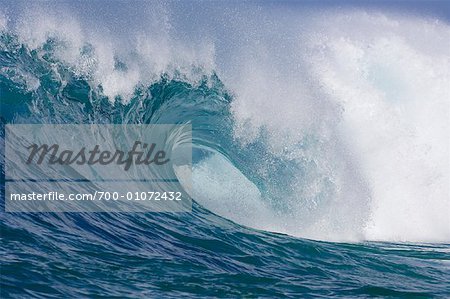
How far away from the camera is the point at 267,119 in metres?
13.4

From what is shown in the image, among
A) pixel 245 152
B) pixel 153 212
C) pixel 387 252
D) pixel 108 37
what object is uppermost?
pixel 108 37

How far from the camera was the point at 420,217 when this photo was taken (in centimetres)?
1341

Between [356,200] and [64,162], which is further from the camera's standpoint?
[356,200]

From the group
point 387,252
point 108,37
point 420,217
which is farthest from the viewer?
point 108,37

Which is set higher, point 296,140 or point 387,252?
point 296,140

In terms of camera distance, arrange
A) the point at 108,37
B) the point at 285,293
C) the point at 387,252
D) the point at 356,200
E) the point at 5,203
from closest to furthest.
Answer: the point at 285,293 → the point at 5,203 → the point at 387,252 → the point at 356,200 → the point at 108,37

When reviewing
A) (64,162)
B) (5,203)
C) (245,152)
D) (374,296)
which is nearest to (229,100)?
(245,152)

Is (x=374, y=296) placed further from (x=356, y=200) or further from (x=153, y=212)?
(x=356, y=200)

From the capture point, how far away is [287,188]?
1239 centimetres

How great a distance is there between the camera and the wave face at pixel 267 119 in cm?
861

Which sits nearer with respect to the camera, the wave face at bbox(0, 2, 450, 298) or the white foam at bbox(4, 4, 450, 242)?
the wave face at bbox(0, 2, 450, 298)

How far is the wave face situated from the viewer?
8.61 m

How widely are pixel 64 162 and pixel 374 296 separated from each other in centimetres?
589

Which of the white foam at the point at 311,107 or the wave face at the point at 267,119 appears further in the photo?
the white foam at the point at 311,107
